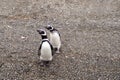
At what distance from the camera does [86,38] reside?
A: 8094mm

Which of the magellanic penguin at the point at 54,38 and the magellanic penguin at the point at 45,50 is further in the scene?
the magellanic penguin at the point at 54,38

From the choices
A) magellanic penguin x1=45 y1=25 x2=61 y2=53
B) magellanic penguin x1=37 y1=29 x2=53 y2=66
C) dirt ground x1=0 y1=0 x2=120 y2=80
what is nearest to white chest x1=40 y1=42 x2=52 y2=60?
magellanic penguin x1=37 y1=29 x2=53 y2=66

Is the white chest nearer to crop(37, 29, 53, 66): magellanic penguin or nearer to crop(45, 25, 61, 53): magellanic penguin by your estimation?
crop(37, 29, 53, 66): magellanic penguin

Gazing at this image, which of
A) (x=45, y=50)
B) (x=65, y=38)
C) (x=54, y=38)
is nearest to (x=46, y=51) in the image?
(x=45, y=50)

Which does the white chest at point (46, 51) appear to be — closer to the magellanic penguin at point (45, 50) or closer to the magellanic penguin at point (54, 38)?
the magellanic penguin at point (45, 50)

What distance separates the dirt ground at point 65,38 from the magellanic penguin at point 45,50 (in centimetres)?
17

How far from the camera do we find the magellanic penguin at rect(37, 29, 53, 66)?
20.7ft

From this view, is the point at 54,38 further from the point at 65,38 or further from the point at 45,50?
the point at 65,38

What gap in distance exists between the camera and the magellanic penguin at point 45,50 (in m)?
6.32

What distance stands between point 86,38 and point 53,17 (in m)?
2.02

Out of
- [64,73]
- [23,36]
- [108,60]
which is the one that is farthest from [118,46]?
[23,36]

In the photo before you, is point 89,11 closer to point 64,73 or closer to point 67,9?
point 67,9

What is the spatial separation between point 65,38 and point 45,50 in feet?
6.01

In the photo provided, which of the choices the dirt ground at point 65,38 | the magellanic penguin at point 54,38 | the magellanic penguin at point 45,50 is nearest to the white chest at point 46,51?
the magellanic penguin at point 45,50
